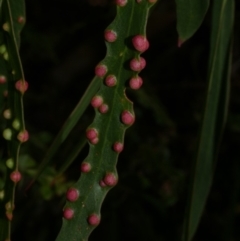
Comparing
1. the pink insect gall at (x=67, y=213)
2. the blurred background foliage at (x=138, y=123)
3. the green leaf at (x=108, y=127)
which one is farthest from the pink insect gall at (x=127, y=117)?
the blurred background foliage at (x=138, y=123)

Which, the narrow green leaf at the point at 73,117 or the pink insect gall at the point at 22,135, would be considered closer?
the pink insect gall at the point at 22,135

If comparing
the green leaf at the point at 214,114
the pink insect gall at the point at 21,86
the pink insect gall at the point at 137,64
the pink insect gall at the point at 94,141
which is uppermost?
the pink insect gall at the point at 137,64

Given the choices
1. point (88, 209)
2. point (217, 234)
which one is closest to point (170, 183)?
point (217, 234)

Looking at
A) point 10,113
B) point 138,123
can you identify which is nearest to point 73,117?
point 10,113

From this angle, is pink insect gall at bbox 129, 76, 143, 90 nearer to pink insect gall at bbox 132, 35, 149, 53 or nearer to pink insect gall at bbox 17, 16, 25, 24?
pink insect gall at bbox 132, 35, 149, 53

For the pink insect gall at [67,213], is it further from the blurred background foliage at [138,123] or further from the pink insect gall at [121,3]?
the blurred background foliage at [138,123]

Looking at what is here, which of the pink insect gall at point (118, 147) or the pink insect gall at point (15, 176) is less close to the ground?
the pink insect gall at point (118, 147)
